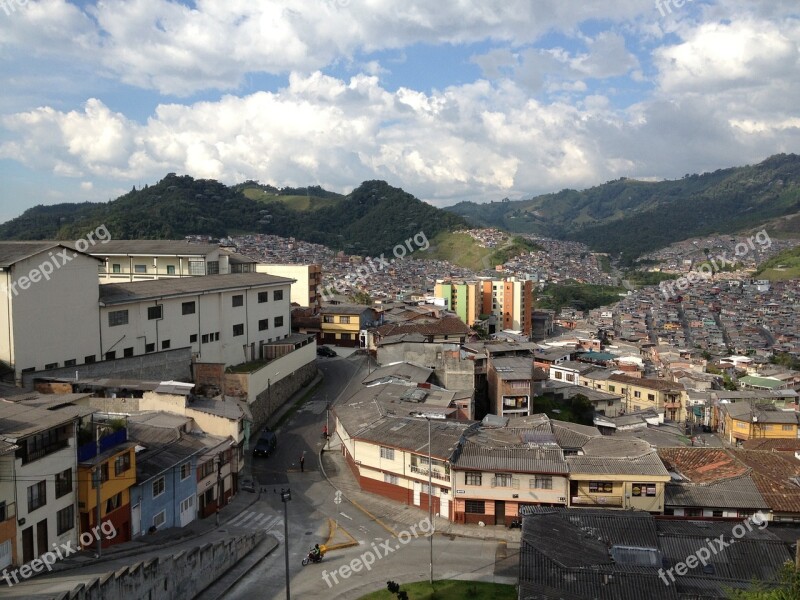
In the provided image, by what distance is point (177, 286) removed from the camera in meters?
25.0

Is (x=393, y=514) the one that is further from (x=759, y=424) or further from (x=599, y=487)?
(x=759, y=424)

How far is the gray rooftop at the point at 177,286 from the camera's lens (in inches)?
873

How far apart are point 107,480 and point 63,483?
0.91 m

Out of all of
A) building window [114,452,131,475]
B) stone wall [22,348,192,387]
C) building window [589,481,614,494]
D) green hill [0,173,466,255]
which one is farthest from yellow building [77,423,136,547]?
green hill [0,173,466,255]

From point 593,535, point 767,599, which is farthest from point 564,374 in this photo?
point 767,599

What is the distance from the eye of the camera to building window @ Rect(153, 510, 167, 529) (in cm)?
1501

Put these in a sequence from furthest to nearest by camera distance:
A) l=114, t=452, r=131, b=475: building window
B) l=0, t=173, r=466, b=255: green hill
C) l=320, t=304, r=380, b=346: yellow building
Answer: l=0, t=173, r=466, b=255: green hill
l=320, t=304, r=380, b=346: yellow building
l=114, t=452, r=131, b=475: building window

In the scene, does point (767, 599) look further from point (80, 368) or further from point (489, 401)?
point (489, 401)

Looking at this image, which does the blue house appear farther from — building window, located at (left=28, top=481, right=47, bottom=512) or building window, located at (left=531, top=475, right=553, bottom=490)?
building window, located at (left=531, top=475, right=553, bottom=490)

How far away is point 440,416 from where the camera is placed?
21844 mm

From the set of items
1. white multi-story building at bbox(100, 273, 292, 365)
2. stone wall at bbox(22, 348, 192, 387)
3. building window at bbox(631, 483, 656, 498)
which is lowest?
building window at bbox(631, 483, 656, 498)

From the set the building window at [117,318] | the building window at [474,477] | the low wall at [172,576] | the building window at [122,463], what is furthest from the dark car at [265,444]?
the building window at [122,463]
